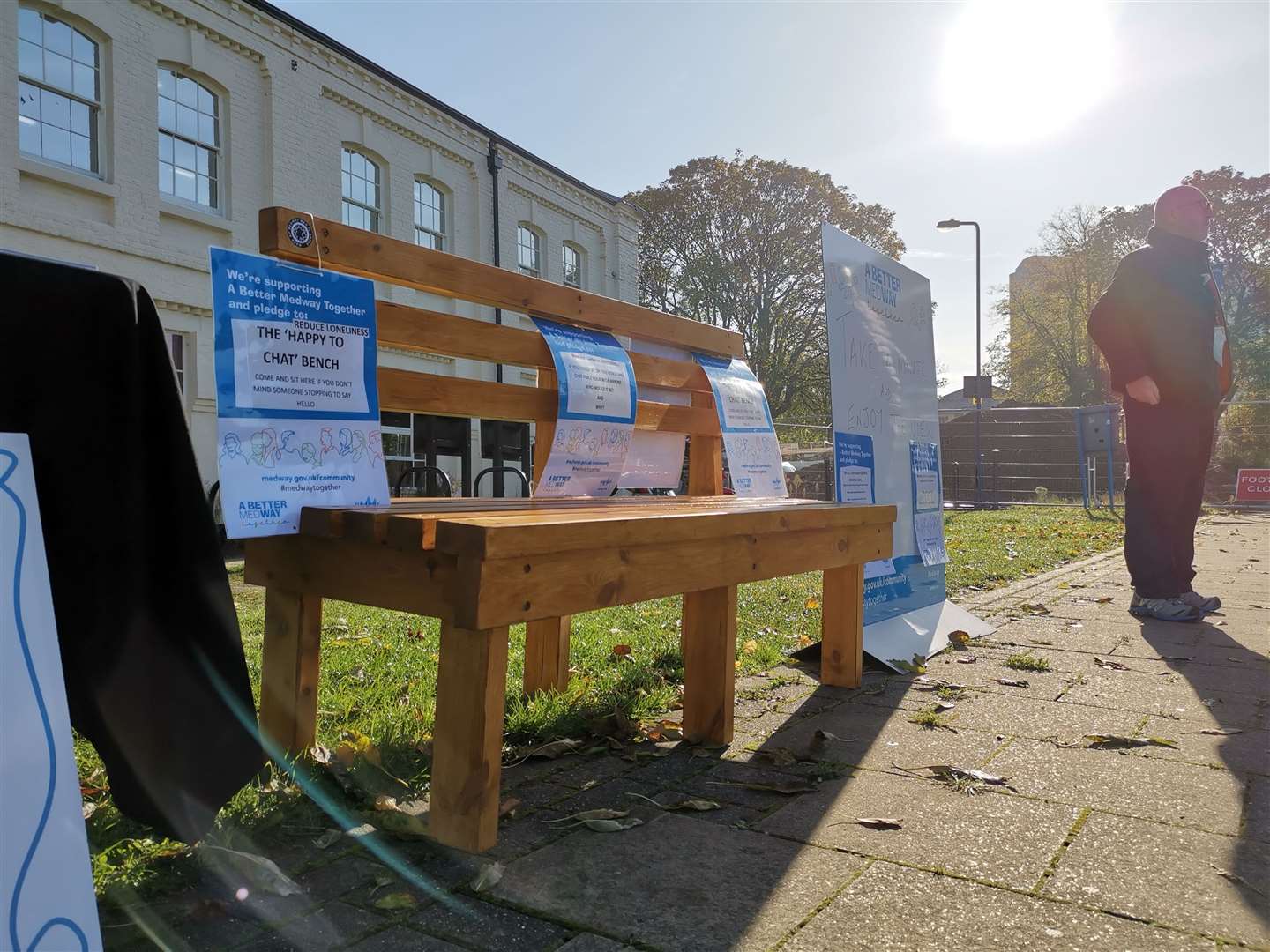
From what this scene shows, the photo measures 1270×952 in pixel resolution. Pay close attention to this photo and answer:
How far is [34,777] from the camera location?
1.17 meters

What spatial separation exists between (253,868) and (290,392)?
3.19 feet

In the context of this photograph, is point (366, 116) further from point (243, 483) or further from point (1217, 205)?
point (1217, 205)

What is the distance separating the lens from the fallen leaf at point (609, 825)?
2.09 m

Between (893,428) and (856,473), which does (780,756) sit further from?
(893,428)

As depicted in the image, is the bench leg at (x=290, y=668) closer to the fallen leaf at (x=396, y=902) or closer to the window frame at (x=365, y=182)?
the fallen leaf at (x=396, y=902)

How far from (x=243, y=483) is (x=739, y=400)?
2228mm

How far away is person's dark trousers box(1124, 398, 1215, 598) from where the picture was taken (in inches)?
197

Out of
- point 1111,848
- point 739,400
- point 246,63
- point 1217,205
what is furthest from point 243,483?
point 1217,205

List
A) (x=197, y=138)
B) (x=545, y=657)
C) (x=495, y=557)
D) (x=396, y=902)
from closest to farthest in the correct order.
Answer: (x=396, y=902), (x=495, y=557), (x=545, y=657), (x=197, y=138)

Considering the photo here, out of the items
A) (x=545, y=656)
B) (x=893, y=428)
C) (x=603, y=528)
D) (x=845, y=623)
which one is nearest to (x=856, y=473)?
(x=893, y=428)

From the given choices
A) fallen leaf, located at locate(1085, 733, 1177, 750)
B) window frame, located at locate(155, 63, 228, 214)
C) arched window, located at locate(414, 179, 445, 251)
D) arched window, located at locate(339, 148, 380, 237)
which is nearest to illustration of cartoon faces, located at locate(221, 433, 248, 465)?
fallen leaf, located at locate(1085, 733, 1177, 750)

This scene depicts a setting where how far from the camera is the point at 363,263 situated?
2355 millimetres

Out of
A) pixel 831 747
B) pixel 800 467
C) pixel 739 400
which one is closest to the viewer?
pixel 831 747

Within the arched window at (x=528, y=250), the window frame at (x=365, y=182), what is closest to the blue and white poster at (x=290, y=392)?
the window frame at (x=365, y=182)
